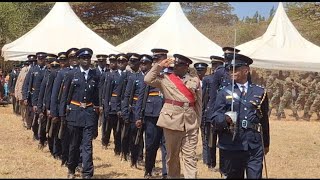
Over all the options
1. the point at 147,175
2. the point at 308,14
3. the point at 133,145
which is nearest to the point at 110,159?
the point at 133,145

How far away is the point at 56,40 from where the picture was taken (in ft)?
60.1

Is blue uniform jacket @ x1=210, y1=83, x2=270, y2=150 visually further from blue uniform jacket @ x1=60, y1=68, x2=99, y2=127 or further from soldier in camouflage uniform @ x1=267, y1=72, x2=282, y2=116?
soldier in camouflage uniform @ x1=267, y1=72, x2=282, y2=116

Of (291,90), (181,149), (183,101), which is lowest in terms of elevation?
(291,90)

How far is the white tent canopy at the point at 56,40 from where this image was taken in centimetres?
1791

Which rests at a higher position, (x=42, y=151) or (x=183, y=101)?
(x=183, y=101)

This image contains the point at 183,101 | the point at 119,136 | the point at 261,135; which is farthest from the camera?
the point at 119,136

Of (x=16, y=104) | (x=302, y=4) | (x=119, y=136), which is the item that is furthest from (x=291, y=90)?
(x=119, y=136)

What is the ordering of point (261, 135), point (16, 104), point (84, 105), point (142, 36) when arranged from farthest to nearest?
point (16, 104), point (142, 36), point (84, 105), point (261, 135)

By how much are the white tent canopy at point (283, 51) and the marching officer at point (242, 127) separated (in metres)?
10.1

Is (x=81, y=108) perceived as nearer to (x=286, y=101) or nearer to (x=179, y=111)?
(x=179, y=111)

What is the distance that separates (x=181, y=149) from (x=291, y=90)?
58.3 ft

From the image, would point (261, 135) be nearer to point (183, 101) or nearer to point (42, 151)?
point (183, 101)

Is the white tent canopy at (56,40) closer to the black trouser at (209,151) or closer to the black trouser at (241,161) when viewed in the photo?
the black trouser at (209,151)

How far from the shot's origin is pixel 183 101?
7.46m
